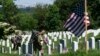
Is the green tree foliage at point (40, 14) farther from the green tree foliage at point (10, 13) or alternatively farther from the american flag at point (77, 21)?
the american flag at point (77, 21)

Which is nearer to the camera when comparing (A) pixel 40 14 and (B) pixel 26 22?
(B) pixel 26 22

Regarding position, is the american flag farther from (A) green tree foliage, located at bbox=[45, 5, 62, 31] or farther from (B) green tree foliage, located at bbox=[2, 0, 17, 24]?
(A) green tree foliage, located at bbox=[45, 5, 62, 31]

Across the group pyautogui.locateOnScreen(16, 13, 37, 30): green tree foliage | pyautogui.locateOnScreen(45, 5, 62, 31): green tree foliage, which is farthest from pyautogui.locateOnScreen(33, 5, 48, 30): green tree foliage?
pyautogui.locateOnScreen(45, 5, 62, 31): green tree foliage

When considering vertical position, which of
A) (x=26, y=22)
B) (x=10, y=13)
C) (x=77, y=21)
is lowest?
(x=26, y=22)

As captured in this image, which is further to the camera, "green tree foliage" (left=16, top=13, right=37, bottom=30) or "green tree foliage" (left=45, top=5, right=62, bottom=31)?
"green tree foliage" (left=16, top=13, right=37, bottom=30)

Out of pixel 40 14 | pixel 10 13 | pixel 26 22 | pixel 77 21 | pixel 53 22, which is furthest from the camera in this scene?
pixel 40 14

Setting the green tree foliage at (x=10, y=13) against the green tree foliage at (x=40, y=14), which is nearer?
the green tree foliage at (x=10, y=13)

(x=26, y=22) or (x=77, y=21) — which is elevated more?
(x=77, y=21)

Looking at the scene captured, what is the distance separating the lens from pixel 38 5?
75.8 meters

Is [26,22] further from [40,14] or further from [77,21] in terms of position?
[77,21]

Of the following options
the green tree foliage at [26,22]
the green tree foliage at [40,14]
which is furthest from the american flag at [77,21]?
the green tree foliage at [40,14]

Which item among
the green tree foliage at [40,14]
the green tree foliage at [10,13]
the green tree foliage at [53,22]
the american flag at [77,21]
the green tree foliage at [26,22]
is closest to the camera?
the american flag at [77,21]

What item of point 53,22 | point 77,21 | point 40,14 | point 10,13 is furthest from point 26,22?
point 77,21

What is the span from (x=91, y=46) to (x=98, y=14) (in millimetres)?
50148
